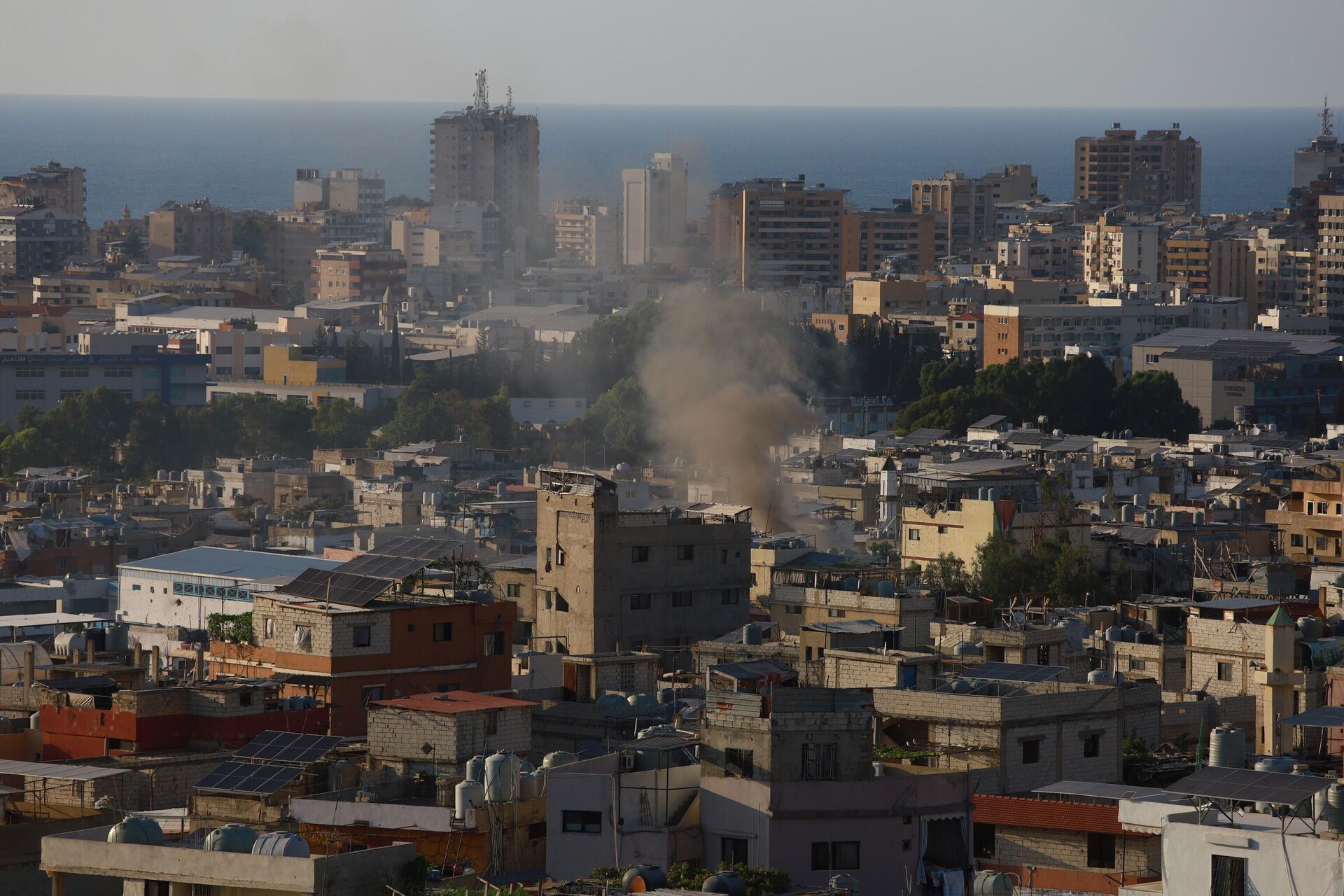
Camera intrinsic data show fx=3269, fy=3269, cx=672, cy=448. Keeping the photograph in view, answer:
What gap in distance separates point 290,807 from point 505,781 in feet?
3.72

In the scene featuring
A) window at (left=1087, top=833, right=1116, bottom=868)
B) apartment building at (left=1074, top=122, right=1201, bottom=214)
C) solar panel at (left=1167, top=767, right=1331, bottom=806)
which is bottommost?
window at (left=1087, top=833, right=1116, bottom=868)

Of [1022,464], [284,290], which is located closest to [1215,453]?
[1022,464]

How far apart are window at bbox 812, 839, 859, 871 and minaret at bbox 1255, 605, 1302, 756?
785 centimetres

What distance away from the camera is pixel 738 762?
56.5 feet

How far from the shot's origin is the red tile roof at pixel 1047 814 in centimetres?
1706

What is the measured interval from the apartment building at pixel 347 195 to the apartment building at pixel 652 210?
11028mm

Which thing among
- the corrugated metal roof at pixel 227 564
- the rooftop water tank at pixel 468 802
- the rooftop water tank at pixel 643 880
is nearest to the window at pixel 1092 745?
the rooftop water tank at pixel 468 802

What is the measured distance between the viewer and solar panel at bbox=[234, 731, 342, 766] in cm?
1808

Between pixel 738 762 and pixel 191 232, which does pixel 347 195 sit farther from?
pixel 738 762

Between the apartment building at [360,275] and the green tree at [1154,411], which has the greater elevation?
the apartment building at [360,275]

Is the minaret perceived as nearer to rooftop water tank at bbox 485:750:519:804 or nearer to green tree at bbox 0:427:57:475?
rooftop water tank at bbox 485:750:519:804

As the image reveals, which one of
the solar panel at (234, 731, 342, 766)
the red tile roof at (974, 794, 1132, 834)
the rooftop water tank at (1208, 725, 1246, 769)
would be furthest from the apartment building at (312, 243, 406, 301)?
the red tile roof at (974, 794, 1132, 834)

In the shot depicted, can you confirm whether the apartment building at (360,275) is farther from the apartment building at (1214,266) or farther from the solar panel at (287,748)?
the solar panel at (287,748)

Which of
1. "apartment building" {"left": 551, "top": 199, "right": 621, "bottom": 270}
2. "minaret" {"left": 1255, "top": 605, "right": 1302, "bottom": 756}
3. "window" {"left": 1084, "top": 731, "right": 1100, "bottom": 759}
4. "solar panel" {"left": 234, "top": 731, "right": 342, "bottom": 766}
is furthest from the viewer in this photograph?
"apartment building" {"left": 551, "top": 199, "right": 621, "bottom": 270}
